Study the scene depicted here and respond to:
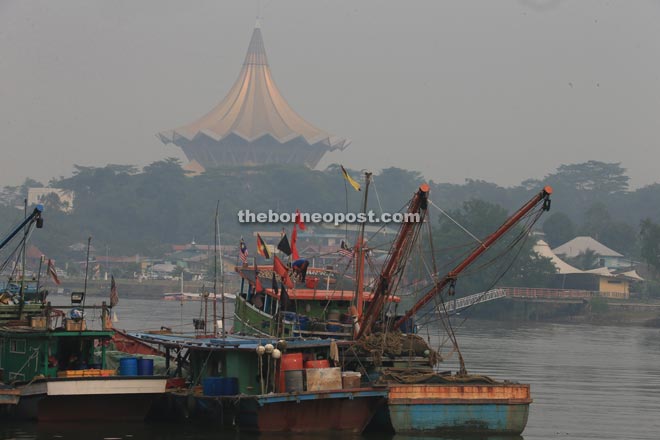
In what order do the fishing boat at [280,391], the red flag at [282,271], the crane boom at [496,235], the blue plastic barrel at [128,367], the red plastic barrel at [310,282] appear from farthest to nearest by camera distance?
the red plastic barrel at [310,282] < the red flag at [282,271] < the crane boom at [496,235] < the blue plastic barrel at [128,367] < the fishing boat at [280,391]

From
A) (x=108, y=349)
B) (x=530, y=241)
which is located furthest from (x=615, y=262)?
(x=108, y=349)

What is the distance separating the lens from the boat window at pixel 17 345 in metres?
30.7

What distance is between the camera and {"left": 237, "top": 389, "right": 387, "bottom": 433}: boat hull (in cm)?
2809

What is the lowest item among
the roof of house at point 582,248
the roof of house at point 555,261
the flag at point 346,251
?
the flag at point 346,251

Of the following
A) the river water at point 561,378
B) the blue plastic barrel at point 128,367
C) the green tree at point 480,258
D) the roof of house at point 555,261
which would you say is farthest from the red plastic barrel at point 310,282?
the roof of house at point 555,261

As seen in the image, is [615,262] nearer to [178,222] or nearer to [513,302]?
[513,302]

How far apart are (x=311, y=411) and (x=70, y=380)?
16.6ft

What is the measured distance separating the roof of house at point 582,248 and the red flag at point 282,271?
91.9 meters

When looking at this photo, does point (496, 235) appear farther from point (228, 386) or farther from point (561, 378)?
point (561, 378)

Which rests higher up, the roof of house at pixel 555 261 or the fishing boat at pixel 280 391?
the roof of house at pixel 555 261

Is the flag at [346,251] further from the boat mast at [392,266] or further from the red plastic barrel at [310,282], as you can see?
the boat mast at [392,266]

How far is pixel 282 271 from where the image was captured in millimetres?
33406

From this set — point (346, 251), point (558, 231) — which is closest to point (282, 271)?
point (346, 251)

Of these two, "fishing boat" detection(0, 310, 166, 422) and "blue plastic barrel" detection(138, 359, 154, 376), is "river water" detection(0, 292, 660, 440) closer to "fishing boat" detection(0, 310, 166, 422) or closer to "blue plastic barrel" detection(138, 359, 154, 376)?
"fishing boat" detection(0, 310, 166, 422)
